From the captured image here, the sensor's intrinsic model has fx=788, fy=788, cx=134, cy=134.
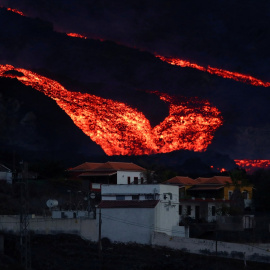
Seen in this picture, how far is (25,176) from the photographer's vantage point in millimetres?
56031

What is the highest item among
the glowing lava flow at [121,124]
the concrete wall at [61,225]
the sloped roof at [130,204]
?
the glowing lava flow at [121,124]

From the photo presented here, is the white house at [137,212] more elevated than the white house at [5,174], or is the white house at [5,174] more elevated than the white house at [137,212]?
the white house at [5,174]

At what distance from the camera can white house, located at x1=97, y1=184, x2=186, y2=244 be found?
2544 inches

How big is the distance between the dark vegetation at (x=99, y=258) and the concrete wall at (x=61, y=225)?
86 cm

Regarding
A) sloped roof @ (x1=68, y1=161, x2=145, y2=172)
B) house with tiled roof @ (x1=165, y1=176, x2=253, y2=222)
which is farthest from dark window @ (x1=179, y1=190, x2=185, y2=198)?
sloped roof @ (x1=68, y1=161, x2=145, y2=172)

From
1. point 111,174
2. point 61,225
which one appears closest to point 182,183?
point 111,174

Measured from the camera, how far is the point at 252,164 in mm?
110688

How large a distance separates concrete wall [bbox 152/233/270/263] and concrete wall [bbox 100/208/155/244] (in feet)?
7.76

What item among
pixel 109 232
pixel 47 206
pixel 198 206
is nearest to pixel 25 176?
pixel 109 232

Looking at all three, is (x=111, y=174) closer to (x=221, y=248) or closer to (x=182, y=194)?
(x=182, y=194)

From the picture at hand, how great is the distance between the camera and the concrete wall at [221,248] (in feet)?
194

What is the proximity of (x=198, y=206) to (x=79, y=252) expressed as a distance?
79.3 ft

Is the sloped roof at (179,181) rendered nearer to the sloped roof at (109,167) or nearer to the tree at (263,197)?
the sloped roof at (109,167)

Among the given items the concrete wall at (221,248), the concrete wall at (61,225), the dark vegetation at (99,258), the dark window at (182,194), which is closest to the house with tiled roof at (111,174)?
the dark window at (182,194)
